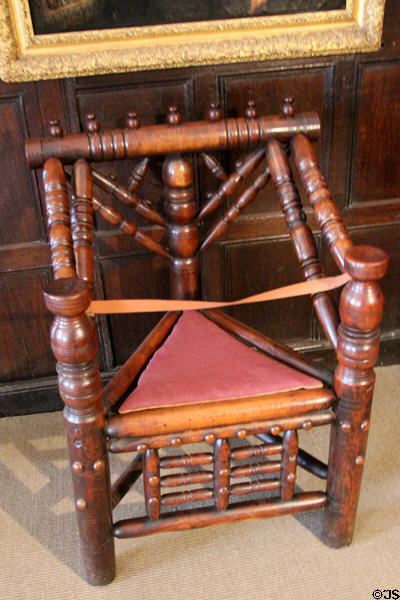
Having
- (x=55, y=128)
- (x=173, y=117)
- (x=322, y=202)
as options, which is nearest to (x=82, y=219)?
(x=55, y=128)

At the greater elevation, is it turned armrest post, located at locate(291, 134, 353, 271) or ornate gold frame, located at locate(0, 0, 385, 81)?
ornate gold frame, located at locate(0, 0, 385, 81)

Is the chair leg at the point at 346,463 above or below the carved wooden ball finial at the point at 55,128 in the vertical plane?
below

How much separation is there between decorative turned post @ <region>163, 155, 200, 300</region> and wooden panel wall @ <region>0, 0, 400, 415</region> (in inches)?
9.5

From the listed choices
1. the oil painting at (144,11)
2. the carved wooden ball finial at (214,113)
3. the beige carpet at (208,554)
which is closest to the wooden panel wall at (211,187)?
the oil painting at (144,11)

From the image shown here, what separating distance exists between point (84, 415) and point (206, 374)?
0.32 meters

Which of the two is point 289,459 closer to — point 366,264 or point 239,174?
point 366,264

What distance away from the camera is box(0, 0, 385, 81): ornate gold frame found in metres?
1.74

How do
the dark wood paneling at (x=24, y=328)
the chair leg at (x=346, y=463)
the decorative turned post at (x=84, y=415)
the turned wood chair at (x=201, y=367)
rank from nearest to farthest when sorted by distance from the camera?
the decorative turned post at (x=84, y=415), the turned wood chair at (x=201, y=367), the chair leg at (x=346, y=463), the dark wood paneling at (x=24, y=328)

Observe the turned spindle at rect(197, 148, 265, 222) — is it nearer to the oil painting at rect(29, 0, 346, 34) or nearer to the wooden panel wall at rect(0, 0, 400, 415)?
the wooden panel wall at rect(0, 0, 400, 415)

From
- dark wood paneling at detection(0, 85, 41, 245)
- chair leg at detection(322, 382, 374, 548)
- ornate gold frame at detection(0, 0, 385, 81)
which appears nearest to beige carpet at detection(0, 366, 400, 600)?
chair leg at detection(322, 382, 374, 548)

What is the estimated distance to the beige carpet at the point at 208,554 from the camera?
1617mm

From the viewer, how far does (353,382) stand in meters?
1.44

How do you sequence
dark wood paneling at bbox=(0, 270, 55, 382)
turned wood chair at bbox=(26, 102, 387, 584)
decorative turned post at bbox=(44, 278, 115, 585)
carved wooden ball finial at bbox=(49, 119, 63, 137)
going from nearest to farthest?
decorative turned post at bbox=(44, 278, 115, 585) → turned wood chair at bbox=(26, 102, 387, 584) → carved wooden ball finial at bbox=(49, 119, 63, 137) → dark wood paneling at bbox=(0, 270, 55, 382)

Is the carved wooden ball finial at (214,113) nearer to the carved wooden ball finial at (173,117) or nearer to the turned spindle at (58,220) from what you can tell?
the carved wooden ball finial at (173,117)
